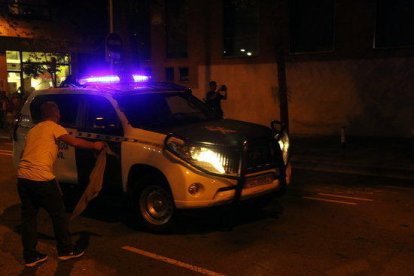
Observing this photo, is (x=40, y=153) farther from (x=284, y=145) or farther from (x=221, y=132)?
(x=284, y=145)

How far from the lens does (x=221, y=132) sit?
6340mm

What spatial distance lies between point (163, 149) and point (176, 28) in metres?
15.4

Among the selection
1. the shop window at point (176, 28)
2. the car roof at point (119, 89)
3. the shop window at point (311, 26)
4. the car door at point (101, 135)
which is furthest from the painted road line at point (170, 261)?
the shop window at point (176, 28)

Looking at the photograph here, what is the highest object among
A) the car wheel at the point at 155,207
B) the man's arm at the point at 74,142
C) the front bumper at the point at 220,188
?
the man's arm at the point at 74,142

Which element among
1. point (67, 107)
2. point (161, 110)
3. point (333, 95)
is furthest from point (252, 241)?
point (333, 95)

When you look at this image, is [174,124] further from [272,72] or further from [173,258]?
[272,72]

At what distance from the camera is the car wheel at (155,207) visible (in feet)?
20.6

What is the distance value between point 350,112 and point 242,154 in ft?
35.4

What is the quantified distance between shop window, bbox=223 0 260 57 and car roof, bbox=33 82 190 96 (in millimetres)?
11172

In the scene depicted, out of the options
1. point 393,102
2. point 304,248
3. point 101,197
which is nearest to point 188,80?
point 393,102

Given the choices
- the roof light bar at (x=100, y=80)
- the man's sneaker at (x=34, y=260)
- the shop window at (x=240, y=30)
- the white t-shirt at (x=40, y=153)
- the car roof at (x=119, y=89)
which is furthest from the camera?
the shop window at (x=240, y=30)

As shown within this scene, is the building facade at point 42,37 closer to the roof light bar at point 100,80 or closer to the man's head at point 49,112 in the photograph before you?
the roof light bar at point 100,80

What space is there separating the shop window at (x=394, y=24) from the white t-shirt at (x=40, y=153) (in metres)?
12.4

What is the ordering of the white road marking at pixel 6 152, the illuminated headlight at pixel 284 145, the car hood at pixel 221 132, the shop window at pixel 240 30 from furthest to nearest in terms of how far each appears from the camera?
the shop window at pixel 240 30 → the white road marking at pixel 6 152 → the illuminated headlight at pixel 284 145 → the car hood at pixel 221 132
